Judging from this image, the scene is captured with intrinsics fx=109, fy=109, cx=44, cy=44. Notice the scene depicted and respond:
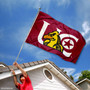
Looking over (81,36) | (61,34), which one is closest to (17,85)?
(61,34)

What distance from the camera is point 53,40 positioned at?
589 cm

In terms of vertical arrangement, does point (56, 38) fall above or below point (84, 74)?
above

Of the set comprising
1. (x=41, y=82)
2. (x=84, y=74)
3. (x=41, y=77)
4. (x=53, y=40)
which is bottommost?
(x=84, y=74)

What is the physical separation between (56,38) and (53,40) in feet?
0.74

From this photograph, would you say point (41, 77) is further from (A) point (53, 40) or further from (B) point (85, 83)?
(B) point (85, 83)

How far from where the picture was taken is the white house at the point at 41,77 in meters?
4.45

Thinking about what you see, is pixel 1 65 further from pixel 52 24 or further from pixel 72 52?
pixel 72 52

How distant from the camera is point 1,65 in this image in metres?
4.45

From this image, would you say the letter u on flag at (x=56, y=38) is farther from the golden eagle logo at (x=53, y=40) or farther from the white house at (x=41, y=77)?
the white house at (x=41, y=77)

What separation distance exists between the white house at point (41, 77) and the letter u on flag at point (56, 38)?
146 centimetres

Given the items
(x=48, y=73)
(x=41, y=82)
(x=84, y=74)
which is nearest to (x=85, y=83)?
(x=48, y=73)

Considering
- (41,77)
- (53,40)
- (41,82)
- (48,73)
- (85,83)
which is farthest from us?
(85,83)

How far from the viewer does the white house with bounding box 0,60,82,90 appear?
4445 millimetres

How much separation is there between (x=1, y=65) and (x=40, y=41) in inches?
86.9
